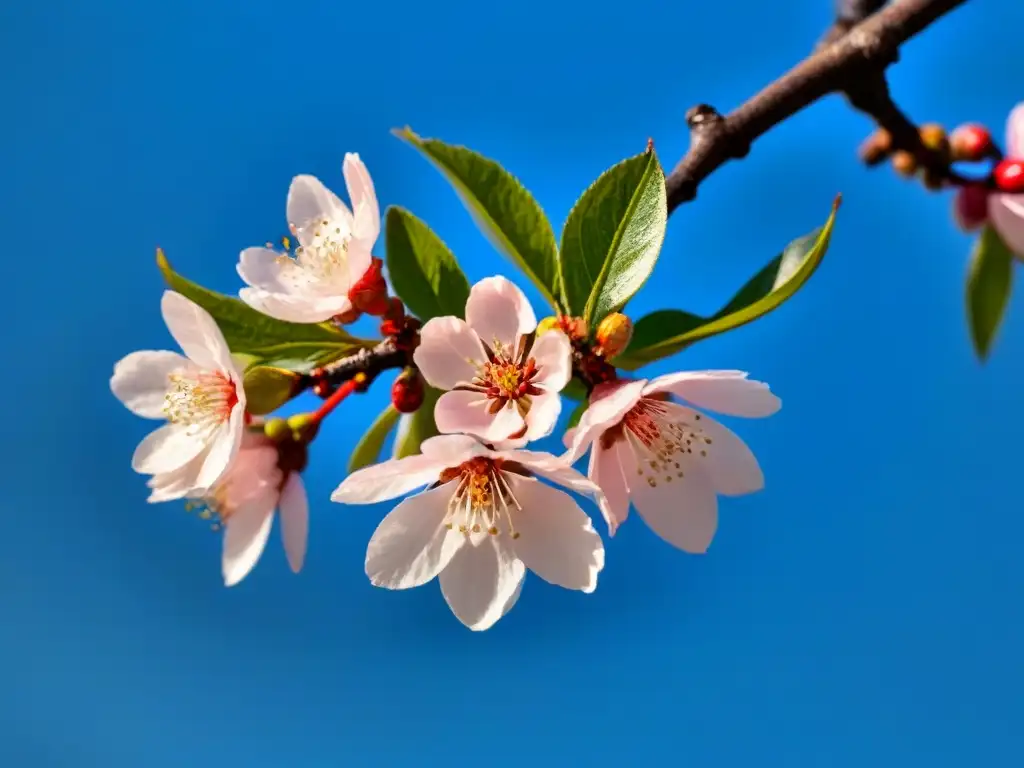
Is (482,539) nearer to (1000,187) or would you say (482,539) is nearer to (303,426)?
(303,426)

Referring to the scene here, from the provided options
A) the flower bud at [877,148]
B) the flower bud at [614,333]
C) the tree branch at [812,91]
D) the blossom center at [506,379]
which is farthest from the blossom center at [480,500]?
the flower bud at [877,148]

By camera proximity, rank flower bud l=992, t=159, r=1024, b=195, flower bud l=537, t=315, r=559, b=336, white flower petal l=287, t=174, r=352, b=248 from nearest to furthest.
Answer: flower bud l=537, t=315, r=559, b=336
white flower petal l=287, t=174, r=352, b=248
flower bud l=992, t=159, r=1024, b=195

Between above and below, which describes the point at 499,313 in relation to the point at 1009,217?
below

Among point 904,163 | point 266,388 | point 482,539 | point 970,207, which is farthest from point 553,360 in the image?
point 970,207

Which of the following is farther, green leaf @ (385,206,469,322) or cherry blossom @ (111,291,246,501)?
green leaf @ (385,206,469,322)

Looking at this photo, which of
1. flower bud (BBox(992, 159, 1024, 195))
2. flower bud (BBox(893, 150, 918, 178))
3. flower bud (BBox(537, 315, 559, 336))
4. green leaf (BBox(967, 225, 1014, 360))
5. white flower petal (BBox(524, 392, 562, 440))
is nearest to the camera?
white flower petal (BBox(524, 392, 562, 440))

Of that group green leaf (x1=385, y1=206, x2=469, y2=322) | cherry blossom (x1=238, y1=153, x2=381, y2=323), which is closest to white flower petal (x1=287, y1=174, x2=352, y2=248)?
cherry blossom (x1=238, y1=153, x2=381, y2=323)

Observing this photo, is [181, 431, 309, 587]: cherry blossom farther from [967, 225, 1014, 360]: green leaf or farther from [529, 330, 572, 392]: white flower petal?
[967, 225, 1014, 360]: green leaf
